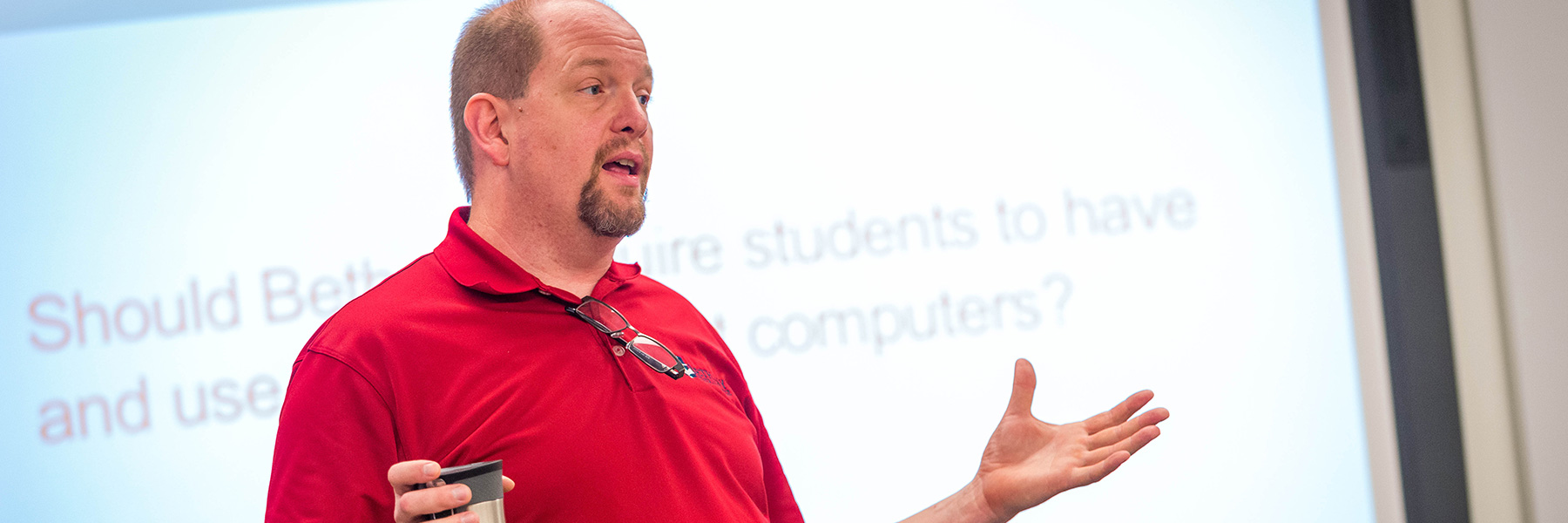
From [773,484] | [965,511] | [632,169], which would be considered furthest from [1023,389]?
[632,169]

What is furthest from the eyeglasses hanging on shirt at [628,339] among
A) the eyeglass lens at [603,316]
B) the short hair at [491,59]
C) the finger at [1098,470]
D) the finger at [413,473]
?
the finger at [1098,470]

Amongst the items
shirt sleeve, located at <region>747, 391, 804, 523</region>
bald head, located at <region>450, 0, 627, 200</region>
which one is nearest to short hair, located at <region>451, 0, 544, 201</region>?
bald head, located at <region>450, 0, 627, 200</region>

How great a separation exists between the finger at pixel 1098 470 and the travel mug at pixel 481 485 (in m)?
0.76

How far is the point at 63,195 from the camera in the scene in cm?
274

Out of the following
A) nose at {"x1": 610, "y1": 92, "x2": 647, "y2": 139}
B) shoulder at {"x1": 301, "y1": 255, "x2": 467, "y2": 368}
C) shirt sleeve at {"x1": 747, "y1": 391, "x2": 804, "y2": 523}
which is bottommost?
shirt sleeve at {"x1": 747, "y1": 391, "x2": 804, "y2": 523}

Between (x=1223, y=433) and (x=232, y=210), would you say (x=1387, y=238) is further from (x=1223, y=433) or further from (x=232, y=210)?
(x=232, y=210)

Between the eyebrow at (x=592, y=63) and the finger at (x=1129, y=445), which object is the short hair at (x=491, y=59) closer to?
the eyebrow at (x=592, y=63)

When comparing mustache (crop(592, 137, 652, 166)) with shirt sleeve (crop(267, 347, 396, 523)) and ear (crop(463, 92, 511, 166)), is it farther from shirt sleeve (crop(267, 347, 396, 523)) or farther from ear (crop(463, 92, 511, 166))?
shirt sleeve (crop(267, 347, 396, 523))

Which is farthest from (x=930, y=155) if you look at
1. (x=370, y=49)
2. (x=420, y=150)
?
(x=370, y=49)

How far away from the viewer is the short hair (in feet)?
4.26

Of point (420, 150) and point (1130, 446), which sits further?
point (420, 150)

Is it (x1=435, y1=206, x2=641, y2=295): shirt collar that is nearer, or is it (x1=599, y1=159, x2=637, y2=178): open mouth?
(x1=435, y1=206, x2=641, y2=295): shirt collar

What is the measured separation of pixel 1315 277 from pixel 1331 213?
0.18 m

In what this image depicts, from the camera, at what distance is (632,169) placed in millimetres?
1335
